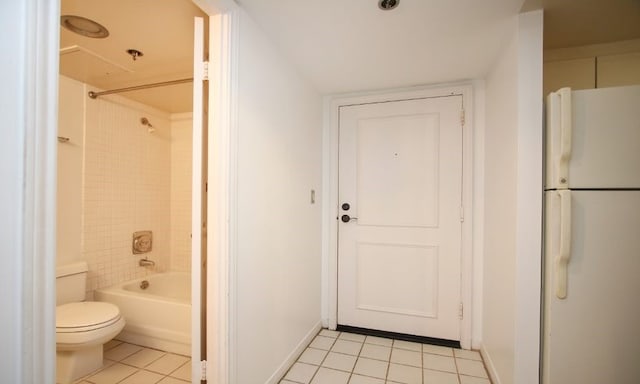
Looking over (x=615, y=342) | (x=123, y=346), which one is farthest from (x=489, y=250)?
(x=123, y=346)

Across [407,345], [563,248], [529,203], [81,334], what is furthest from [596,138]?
[81,334]

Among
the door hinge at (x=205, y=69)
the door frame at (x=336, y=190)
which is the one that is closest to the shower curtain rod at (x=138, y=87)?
the door hinge at (x=205, y=69)

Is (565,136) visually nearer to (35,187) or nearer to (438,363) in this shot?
(438,363)

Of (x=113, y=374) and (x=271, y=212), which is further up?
(x=271, y=212)

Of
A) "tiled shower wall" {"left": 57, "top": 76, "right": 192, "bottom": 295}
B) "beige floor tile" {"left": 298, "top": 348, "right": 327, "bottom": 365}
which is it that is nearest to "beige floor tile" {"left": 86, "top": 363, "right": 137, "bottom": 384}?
"tiled shower wall" {"left": 57, "top": 76, "right": 192, "bottom": 295}

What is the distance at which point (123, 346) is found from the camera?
229 cm

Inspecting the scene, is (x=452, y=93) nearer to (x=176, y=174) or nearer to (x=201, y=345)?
(x=201, y=345)

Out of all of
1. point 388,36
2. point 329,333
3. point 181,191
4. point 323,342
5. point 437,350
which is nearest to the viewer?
point 388,36

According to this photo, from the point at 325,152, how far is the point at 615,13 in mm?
1918

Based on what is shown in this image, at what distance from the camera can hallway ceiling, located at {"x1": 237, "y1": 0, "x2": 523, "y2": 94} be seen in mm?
1404

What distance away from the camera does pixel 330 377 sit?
6.08 feet

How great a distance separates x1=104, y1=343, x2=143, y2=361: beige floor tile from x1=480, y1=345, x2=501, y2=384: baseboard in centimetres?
252

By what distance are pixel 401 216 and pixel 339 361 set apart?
1191 mm

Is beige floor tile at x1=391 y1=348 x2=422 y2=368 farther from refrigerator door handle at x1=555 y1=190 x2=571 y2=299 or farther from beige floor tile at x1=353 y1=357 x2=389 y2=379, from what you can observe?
refrigerator door handle at x1=555 y1=190 x2=571 y2=299
